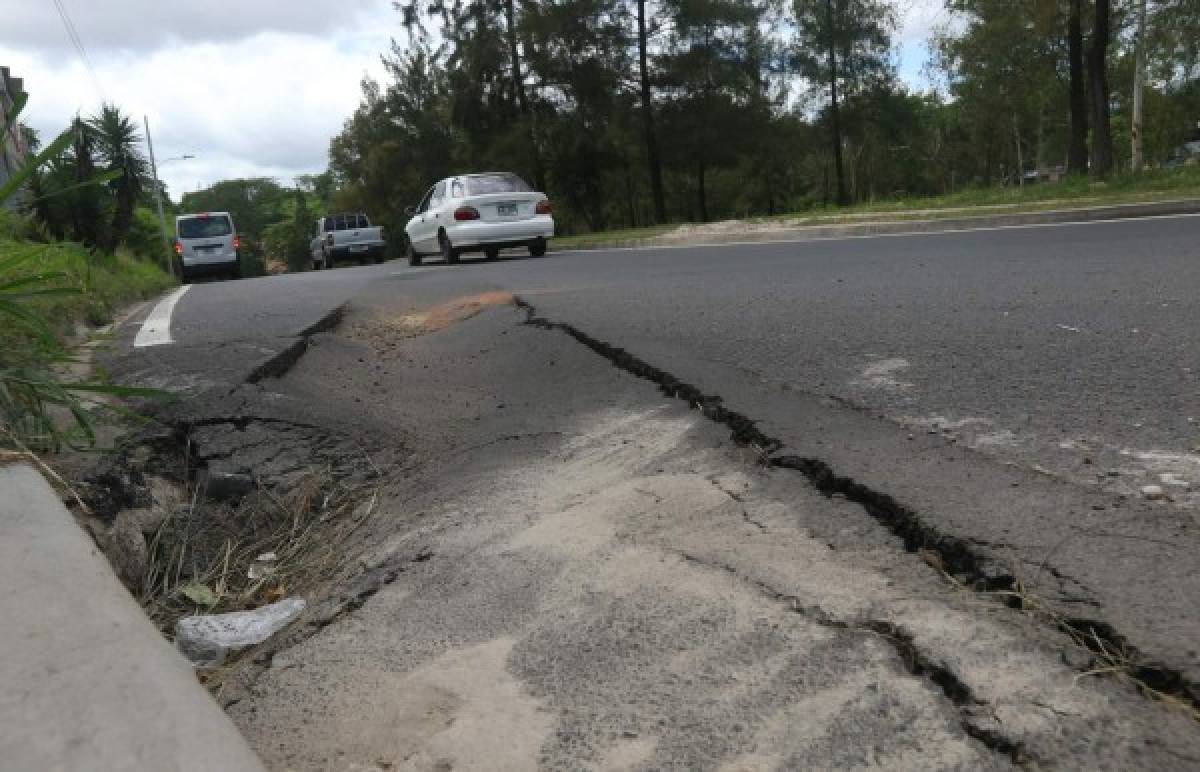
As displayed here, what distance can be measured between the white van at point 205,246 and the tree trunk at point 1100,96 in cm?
2110

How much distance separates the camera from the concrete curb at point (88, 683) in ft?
4.87

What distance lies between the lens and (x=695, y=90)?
120ft

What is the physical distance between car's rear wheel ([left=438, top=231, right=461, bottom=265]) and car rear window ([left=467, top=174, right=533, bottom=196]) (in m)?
0.88

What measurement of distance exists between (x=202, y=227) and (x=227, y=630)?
26070mm

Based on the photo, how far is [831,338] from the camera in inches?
200

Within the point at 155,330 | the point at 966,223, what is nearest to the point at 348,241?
the point at 966,223

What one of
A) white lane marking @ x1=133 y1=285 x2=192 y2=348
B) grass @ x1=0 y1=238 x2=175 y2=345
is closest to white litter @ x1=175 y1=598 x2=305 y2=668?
grass @ x1=0 y1=238 x2=175 y2=345

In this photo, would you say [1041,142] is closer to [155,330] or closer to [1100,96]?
[1100,96]

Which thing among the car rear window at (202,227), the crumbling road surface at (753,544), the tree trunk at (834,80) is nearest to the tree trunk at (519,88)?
the car rear window at (202,227)

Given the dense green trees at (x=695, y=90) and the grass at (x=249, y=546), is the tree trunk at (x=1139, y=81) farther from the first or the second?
the grass at (x=249, y=546)

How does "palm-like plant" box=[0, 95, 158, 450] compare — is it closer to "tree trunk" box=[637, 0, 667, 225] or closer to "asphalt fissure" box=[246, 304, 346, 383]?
"asphalt fissure" box=[246, 304, 346, 383]

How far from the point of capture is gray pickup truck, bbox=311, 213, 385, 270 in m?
27.6

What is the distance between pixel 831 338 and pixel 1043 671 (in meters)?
3.45

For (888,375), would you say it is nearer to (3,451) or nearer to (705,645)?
(705,645)
